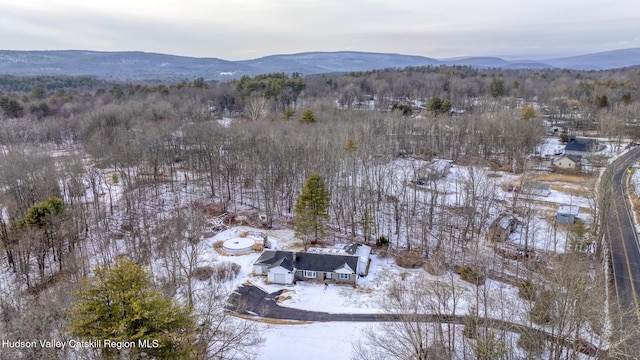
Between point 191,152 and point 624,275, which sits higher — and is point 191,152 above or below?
above

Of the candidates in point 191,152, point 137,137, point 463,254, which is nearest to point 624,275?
point 463,254

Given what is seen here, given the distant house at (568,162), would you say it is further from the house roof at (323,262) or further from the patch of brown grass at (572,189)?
the house roof at (323,262)

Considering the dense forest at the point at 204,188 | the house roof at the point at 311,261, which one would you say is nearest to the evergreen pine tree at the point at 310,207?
the dense forest at the point at 204,188

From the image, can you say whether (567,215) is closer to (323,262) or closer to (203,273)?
(323,262)

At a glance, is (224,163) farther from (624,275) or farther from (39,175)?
(624,275)

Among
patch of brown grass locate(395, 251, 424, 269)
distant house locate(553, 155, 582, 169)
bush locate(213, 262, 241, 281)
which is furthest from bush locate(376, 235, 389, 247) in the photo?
distant house locate(553, 155, 582, 169)

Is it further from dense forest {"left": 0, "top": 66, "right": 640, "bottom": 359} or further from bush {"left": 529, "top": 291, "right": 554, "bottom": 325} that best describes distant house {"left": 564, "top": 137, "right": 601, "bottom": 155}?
bush {"left": 529, "top": 291, "right": 554, "bottom": 325}
